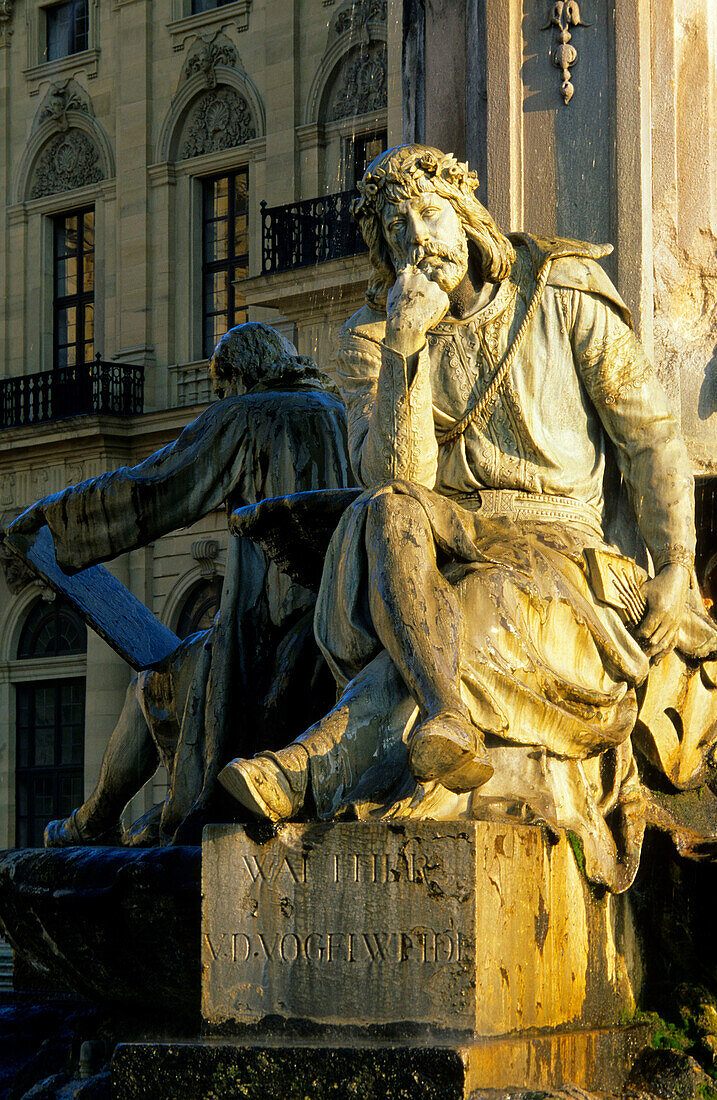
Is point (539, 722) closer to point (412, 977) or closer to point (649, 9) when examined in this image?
point (412, 977)

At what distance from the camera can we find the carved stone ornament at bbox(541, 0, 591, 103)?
19.6 ft

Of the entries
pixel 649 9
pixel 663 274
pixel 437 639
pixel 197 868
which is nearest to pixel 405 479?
pixel 437 639

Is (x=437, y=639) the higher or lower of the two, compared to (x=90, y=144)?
lower

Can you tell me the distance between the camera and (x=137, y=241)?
98.0ft

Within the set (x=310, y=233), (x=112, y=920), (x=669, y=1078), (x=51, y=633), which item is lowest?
(x=669, y=1078)

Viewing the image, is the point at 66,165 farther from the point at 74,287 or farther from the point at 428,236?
the point at 428,236

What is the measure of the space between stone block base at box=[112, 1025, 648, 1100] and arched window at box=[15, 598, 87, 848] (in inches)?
952

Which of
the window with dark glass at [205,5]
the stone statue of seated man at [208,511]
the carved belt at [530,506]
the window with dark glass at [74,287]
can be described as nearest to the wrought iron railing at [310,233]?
the window with dark glass at [205,5]

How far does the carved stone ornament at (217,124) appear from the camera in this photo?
28739 millimetres

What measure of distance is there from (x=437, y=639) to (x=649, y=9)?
240 centimetres

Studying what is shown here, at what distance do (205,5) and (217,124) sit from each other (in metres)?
1.86

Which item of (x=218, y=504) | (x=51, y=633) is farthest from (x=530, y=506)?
(x=51, y=633)

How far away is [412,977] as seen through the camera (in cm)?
407

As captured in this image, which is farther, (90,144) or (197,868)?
(90,144)
